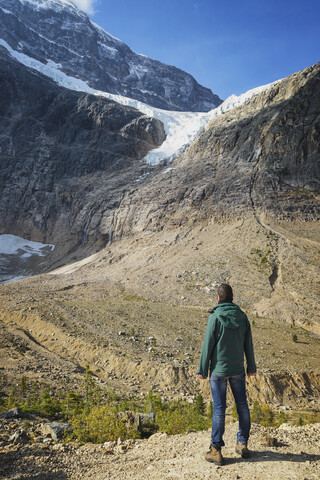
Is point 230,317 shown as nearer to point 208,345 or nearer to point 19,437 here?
point 208,345

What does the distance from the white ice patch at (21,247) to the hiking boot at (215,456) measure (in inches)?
2332

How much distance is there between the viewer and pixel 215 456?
15.0ft

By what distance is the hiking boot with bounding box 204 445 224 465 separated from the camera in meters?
4.53

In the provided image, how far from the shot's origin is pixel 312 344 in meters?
21.0

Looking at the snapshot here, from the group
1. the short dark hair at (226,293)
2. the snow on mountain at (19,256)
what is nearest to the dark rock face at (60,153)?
the snow on mountain at (19,256)

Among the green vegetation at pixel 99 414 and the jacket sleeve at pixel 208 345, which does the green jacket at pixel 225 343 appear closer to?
the jacket sleeve at pixel 208 345

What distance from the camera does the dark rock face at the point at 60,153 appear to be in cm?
6581

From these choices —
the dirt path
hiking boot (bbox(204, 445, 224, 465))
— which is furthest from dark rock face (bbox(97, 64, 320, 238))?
hiking boot (bbox(204, 445, 224, 465))

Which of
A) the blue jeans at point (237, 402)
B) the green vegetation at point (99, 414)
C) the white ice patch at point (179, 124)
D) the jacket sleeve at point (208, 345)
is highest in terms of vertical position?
the white ice patch at point (179, 124)

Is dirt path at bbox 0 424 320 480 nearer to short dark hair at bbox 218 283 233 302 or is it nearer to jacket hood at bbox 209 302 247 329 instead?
jacket hood at bbox 209 302 247 329

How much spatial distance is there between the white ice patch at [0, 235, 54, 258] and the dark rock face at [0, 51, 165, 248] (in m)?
2.13

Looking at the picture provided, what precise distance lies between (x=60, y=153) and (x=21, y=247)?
2497 cm

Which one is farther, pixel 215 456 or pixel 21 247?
pixel 21 247

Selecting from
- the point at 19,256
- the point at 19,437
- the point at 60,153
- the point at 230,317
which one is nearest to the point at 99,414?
the point at 19,437
